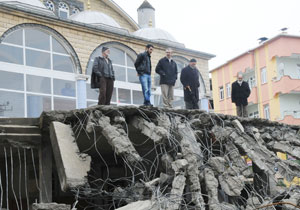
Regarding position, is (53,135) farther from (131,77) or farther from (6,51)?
(131,77)

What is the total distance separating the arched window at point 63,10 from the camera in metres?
23.8

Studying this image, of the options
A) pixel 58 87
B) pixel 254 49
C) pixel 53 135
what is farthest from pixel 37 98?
pixel 254 49

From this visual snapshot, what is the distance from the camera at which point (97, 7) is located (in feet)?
83.2

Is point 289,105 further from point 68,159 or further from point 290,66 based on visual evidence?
point 68,159

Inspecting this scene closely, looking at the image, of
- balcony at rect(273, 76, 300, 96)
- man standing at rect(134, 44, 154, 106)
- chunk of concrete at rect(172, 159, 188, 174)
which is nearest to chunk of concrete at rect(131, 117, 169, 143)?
chunk of concrete at rect(172, 159, 188, 174)

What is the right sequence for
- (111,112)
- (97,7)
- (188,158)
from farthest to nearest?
(97,7)
(111,112)
(188,158)

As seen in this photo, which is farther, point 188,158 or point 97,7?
point 97,7

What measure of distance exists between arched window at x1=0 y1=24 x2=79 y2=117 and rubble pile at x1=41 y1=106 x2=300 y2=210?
191 inches

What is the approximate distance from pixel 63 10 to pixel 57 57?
251 inches

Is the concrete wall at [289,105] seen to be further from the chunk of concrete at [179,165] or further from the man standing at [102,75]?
the chunk of concrete at [179,165]

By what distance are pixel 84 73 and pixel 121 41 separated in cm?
236

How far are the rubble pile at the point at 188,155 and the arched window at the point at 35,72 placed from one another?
484 centimetres

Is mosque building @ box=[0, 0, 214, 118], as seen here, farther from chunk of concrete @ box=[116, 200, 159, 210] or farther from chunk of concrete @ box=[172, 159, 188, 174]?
chunk of concrete @ box=[116, 200, 159, 210]

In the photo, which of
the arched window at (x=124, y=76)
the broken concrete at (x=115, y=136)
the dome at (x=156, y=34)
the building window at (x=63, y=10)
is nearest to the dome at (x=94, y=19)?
the arched window at (x=124, y=76)
